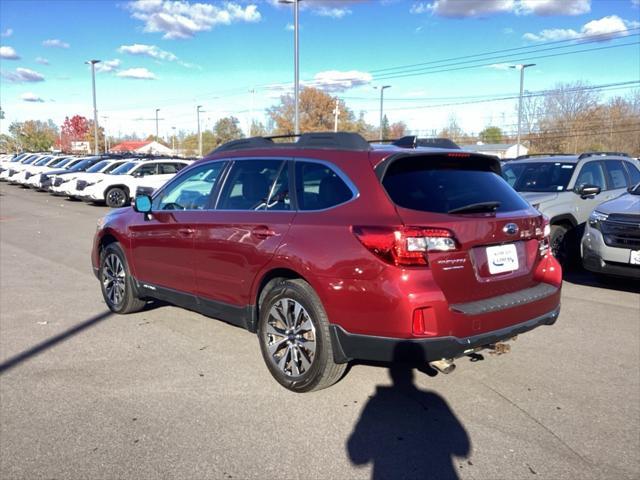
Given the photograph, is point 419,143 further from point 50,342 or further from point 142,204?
point 50,342

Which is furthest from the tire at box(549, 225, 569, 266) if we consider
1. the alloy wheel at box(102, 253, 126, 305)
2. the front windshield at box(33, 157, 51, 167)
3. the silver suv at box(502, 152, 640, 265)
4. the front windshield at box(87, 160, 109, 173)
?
the front windshield at box(33, 157, 51, 167)

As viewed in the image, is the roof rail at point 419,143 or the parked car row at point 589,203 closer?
the roof rail at point 419,143

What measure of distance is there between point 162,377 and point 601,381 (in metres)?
3.43

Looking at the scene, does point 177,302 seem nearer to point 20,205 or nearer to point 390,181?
point 390,181

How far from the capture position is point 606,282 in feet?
25.4

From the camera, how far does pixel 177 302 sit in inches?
205

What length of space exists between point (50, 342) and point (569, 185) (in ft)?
24.4

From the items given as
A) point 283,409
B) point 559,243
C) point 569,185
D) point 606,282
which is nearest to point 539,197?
point 569,185

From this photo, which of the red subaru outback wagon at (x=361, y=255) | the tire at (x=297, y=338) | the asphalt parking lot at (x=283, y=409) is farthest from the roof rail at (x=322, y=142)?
the asphalt parking lot at (x=283, y=409)

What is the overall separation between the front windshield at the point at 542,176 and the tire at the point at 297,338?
6049 millimetres

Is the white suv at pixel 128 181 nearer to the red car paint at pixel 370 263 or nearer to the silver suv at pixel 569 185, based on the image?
the silver suv at pixel 569 185

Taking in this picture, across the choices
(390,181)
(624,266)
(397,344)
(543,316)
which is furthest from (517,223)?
(624,266)

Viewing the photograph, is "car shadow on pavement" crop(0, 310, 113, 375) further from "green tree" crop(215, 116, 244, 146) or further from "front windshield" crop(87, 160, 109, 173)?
"green tree" crop(215, 116, 244, 146)

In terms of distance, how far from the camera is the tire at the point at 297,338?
377cm
